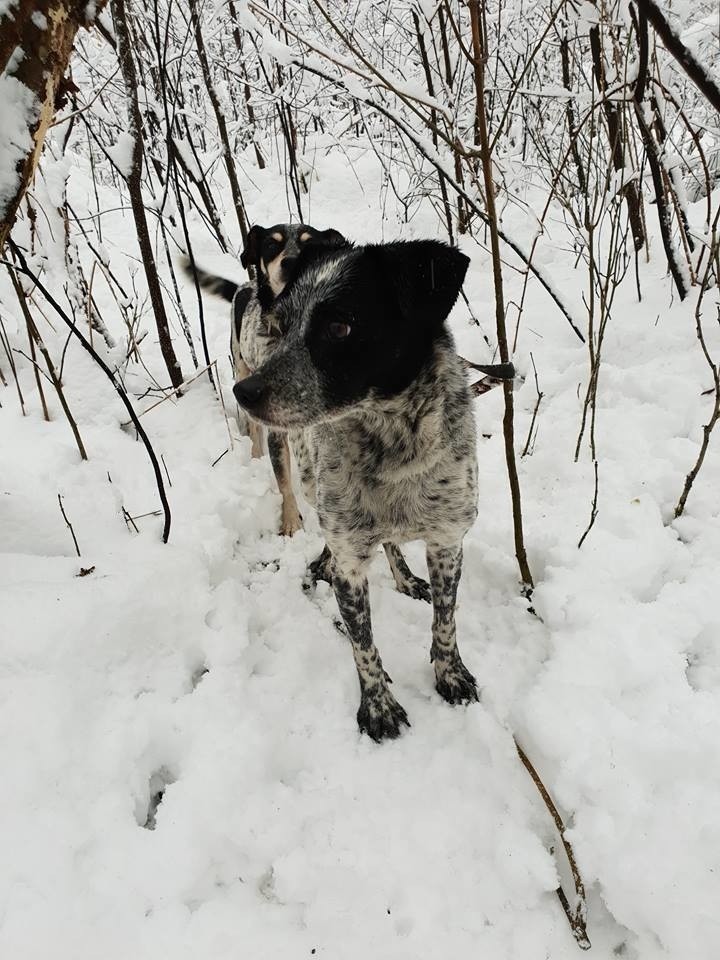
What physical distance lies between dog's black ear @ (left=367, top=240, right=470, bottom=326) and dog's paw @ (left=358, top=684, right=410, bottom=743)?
1.45m

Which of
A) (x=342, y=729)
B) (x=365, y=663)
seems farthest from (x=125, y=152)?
(x=342, y=729)

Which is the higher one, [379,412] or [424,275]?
[424,275]

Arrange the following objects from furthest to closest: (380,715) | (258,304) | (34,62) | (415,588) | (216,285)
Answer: (216,285) → (258,304) → (415,588) → (380,715) → (34,62)

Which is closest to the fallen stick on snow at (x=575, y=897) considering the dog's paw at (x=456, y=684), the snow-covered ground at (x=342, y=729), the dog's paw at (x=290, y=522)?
the snow-covered ground at (x=342, y=729)

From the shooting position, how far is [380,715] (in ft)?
7.23

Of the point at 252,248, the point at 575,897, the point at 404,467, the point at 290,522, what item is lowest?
the point at 575,897

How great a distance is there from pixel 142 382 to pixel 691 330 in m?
4.00

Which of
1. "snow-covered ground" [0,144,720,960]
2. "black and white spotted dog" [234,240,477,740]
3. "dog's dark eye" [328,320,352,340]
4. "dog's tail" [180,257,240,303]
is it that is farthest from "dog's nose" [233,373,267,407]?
"dog's tail" [180,257,240,303]

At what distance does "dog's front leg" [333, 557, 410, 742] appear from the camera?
2.18m

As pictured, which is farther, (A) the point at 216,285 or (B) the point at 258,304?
(A) the point at 216,285

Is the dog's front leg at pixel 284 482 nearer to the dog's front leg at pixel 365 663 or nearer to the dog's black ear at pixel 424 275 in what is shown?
the dog's front leg at pixel 365 663

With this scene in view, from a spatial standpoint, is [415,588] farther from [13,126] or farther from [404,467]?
[13,126]

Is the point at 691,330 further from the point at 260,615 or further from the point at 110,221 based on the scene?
the point at 110,221

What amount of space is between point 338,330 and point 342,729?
5.03 ft
